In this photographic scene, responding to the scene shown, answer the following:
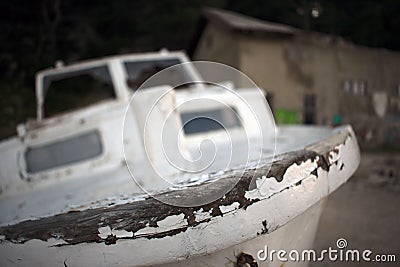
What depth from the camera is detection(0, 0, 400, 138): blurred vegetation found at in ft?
33.0

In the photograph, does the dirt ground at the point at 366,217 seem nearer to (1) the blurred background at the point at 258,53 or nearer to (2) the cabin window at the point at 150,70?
(2) the cabin window at the point at 150,70

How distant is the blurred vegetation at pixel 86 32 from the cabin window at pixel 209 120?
533 cm

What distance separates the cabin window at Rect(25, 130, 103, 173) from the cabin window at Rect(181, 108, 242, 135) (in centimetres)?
63

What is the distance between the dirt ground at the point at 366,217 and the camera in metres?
2.87

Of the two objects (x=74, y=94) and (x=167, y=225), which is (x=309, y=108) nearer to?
(x=74, y=94)

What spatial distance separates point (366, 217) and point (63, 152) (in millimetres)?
3288

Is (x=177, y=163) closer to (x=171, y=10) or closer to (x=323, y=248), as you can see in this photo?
(x=323, y=248)

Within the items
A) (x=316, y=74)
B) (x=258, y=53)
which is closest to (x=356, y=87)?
(x=316, y=74)

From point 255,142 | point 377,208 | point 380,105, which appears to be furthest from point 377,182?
point 380,105

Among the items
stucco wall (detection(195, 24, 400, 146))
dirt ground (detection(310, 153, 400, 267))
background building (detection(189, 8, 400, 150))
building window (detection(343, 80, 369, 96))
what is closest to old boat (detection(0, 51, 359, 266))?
dirt ground (detection(310, 153, 400, 267))

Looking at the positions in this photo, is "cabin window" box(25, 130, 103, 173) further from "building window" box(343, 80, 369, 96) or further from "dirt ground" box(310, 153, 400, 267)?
"building window" box(343, 80, 369, 96)

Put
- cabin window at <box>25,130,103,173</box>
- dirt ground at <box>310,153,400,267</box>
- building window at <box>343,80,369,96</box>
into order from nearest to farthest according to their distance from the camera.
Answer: cabin window at <box>25,130,103,173</box>, dirt ground at <box>310,153,400,267</box>, building window at <box>343,80,369,96</box>

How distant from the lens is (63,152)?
2236 mm

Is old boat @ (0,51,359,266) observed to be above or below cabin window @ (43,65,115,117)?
below
